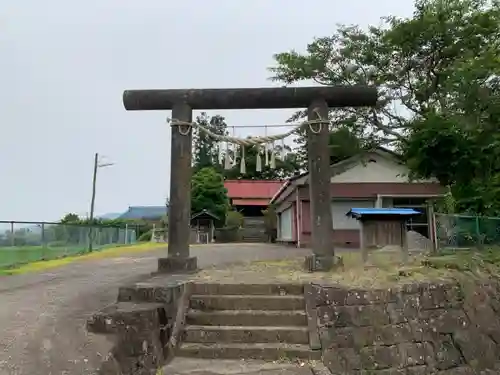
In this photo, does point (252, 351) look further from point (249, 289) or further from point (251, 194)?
point (251, 194)

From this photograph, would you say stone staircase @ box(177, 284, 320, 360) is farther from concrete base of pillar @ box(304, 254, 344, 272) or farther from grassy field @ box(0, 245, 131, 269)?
grassy field @ box(0, 245, 131, 269)

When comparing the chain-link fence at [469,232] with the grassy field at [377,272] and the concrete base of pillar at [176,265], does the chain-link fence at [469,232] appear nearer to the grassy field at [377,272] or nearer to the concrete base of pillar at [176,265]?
the grassy field at [377,272]

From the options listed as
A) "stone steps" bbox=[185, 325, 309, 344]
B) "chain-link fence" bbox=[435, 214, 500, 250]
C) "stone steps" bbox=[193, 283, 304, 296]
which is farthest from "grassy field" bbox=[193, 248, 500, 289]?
"chain-link fence" bbox=[435, 214, 500, 250]

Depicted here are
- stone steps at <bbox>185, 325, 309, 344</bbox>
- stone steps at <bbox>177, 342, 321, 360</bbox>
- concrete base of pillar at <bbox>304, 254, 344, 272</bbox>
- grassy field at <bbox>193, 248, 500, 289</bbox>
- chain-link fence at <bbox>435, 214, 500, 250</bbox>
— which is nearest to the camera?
stone steps at <bbox>177, 342, 321, 360</bbox>

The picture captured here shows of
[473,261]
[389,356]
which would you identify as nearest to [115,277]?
[389,356]

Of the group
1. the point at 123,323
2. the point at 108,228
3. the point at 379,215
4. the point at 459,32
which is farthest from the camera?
the point at 108,228

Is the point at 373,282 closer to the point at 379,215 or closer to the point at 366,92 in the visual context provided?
the point at 379,215

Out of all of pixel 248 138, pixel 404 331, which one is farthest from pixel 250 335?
pixel 248 138

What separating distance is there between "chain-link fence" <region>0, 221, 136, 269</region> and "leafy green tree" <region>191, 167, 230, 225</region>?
33.4 ft

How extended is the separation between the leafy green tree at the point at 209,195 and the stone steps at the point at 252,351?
87.8ft

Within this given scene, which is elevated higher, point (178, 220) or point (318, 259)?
point (178, 220)

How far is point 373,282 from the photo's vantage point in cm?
669

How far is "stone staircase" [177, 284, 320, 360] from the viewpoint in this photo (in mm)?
5570

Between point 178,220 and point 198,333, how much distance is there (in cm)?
286
